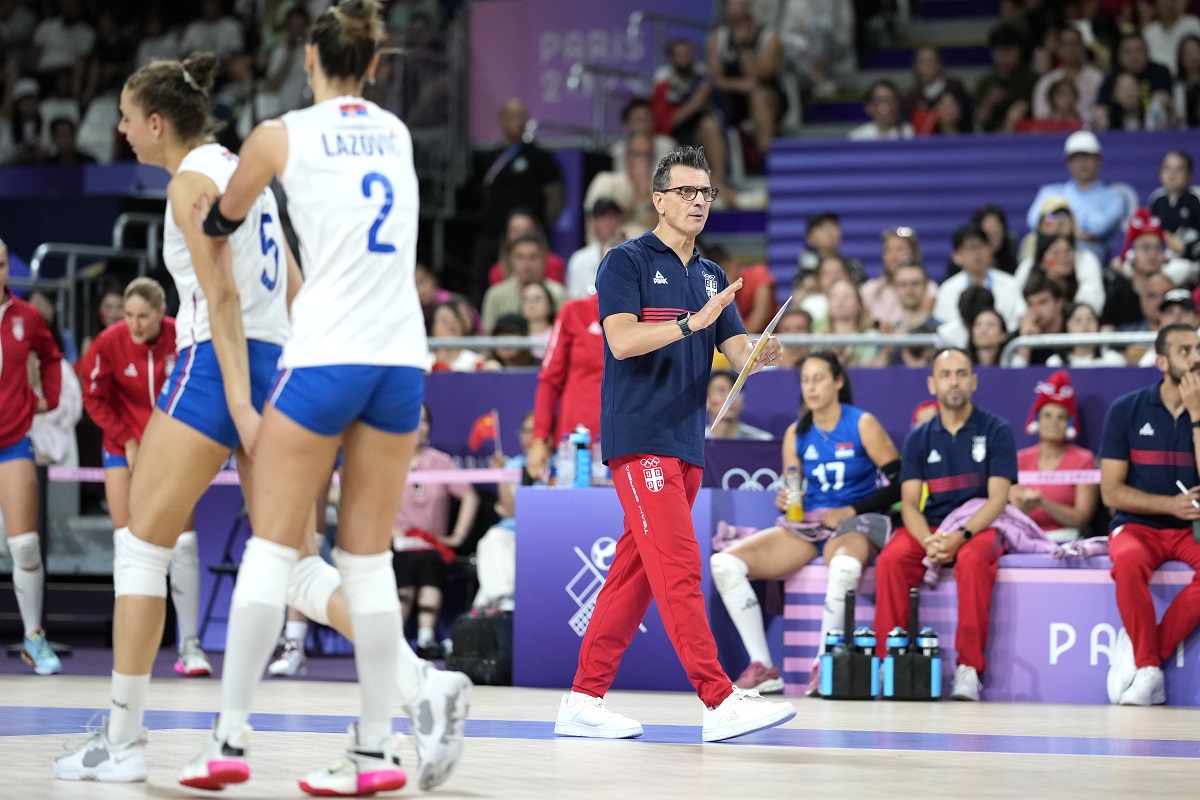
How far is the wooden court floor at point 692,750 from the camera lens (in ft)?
15.6

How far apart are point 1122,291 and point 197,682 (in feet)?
21.4

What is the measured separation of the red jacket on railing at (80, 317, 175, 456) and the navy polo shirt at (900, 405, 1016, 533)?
398cm

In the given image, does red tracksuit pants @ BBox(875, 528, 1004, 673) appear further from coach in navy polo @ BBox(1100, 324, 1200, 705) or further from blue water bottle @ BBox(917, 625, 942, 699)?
coach in navy polo @ BBox(1100, 324, 1200, 705)

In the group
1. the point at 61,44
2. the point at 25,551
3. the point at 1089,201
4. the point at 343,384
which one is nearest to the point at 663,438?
the point at 343,384

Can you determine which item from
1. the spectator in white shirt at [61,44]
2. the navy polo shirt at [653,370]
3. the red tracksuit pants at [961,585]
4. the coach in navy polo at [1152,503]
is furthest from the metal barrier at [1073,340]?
the spectator in white shirt at [61,44]

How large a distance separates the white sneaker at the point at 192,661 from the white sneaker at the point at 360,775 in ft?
16.2

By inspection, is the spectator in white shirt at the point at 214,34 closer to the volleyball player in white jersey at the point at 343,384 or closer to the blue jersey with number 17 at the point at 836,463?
the blue jersey with number 17 at the point at 836,463

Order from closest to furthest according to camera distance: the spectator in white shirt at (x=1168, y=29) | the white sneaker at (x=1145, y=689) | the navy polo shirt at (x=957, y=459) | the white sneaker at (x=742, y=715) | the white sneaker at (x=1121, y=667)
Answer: the white sneaker at (x=742, y=715) → the white sneaker at (x=1145, y=689) → the white sneaker at (x=1121, y=667) → the navy polo shirt at (x=957, y=459) → the spectator in white shirt at (x=1168, y=29)

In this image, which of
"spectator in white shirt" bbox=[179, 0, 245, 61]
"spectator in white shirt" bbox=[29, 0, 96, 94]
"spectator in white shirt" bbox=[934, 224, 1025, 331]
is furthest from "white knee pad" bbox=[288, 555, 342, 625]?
"spectator in white shirt" bbox=[29, 0, 96, 94]

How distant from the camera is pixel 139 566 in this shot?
4.81m

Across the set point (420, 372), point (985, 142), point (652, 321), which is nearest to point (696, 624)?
point (652, 321)

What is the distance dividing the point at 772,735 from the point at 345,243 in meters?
2.97

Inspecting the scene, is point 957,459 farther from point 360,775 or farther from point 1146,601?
point 360,775

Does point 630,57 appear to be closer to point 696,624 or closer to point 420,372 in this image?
point 696,624
